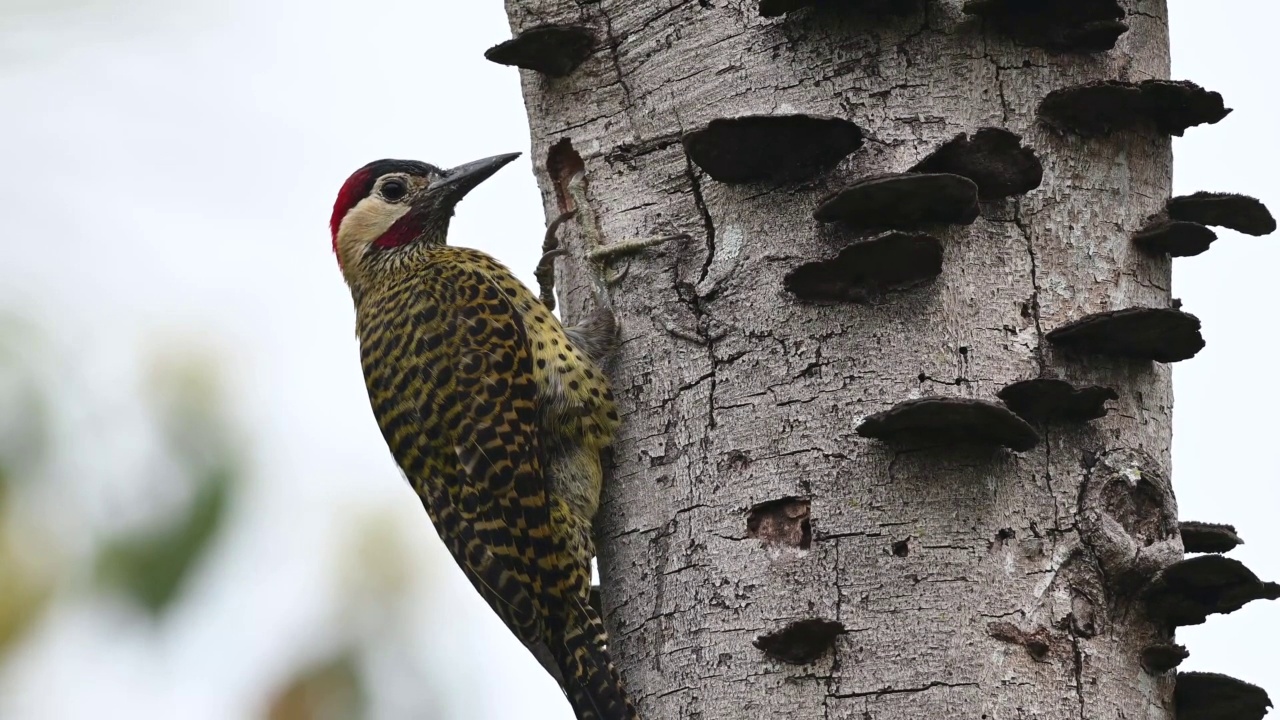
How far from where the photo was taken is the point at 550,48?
3984 mm

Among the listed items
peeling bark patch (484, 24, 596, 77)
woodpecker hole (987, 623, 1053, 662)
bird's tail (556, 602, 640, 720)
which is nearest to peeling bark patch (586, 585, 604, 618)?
bird's tail (556, 602, 640, 720)

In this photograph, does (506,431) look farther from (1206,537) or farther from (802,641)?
(1206,537)

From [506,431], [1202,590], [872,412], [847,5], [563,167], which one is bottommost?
[1202,590]

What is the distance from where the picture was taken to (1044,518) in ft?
10.4

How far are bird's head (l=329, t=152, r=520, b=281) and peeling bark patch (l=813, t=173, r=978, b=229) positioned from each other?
3181 millimetres

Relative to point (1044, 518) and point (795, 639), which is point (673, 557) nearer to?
point (795, 639)

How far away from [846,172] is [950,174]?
0.33 metres

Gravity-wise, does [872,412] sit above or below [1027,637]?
above

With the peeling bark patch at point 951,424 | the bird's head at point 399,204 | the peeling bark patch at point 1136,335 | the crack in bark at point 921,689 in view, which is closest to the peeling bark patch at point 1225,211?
the peeling bark patch at point 1136,335

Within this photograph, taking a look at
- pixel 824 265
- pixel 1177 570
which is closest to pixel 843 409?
pixel 824 265

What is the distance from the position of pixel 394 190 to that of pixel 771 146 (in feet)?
11.2

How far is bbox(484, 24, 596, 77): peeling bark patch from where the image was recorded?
3961 millimetres

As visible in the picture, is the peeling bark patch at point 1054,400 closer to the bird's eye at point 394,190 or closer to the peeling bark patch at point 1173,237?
the peeling bark patch at point 1173,237

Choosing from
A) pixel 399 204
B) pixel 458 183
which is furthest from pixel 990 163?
pixel 399 204
